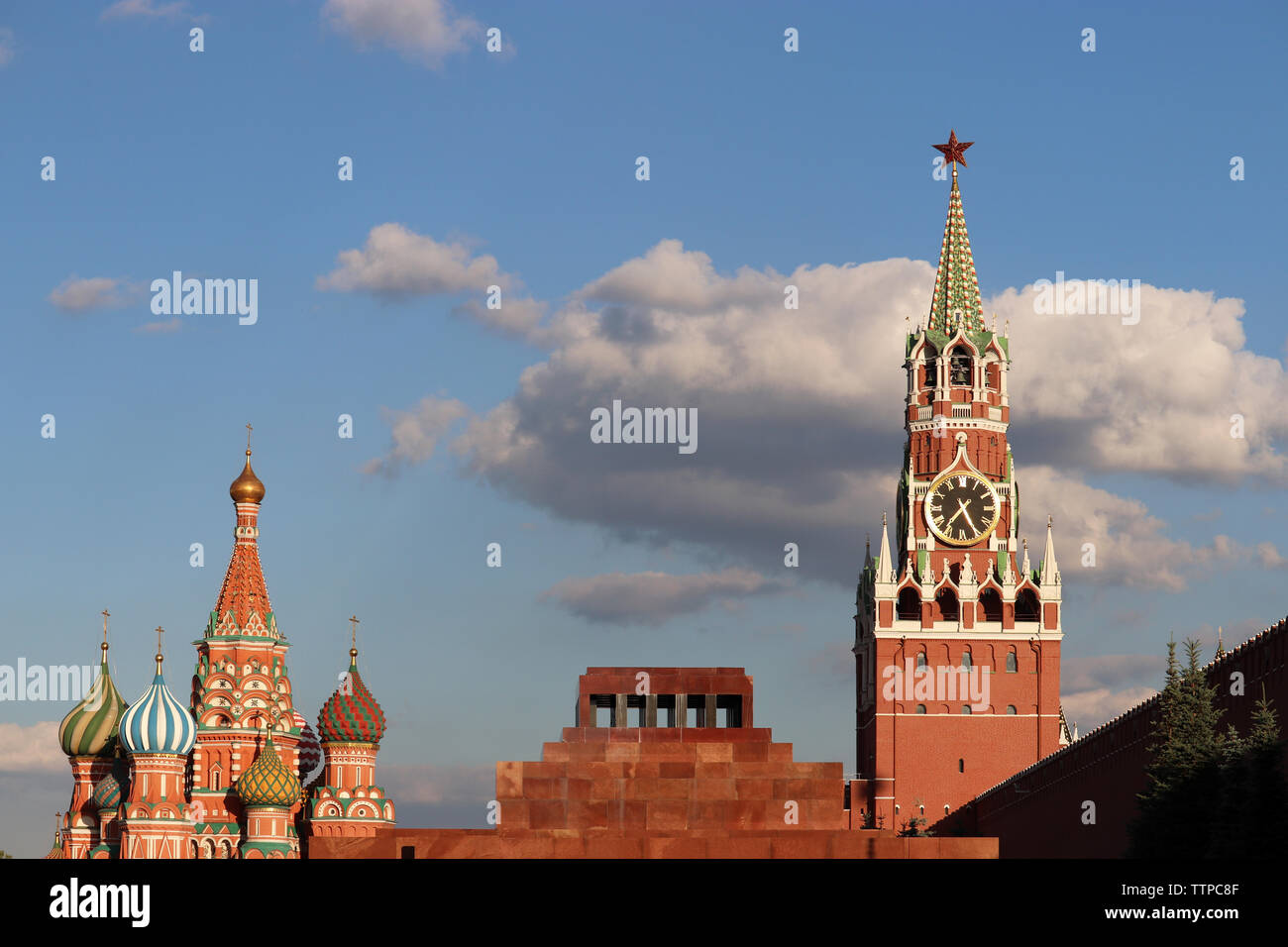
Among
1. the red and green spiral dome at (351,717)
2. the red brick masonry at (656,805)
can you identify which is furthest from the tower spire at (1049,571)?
the red brick masonry at (656,805)

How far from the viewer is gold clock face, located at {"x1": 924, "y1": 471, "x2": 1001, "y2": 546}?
339 ft

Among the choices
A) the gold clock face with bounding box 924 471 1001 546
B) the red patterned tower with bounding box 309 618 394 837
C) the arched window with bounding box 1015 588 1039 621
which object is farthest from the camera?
the gold clock face with bounding box 924 471 1001 546

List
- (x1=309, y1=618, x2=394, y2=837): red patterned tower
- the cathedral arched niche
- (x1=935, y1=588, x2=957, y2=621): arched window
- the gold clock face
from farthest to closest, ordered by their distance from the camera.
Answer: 1. the gold clock face
2. (x1=935, y1=588, x2=957, y2=621): arched window
3. the cathedral arched niche
4. (x1=309, y1=618, x2=394, y2=837): red patterned tower

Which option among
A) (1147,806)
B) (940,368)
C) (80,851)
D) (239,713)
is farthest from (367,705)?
(1147,806)

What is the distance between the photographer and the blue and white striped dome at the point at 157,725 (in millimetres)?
93500

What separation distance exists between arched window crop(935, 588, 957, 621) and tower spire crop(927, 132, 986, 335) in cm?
1244

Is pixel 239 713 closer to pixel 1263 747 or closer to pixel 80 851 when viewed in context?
pixel 80 851

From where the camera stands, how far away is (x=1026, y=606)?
102 metres

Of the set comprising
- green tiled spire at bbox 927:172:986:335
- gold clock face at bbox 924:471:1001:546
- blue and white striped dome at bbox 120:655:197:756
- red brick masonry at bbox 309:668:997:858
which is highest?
green tiled spire at bbox 927:172:986:335

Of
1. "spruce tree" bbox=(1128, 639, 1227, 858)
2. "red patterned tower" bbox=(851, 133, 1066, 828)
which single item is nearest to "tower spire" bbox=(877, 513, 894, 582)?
"red patterned tower" bbox=(851, 133, 1066, 828)

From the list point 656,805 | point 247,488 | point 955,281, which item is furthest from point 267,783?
point 656,805

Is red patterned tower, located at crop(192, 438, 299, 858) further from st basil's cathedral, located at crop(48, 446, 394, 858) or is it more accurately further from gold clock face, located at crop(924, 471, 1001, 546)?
gold clock face, located at crop(924, 471, 1001, 546)

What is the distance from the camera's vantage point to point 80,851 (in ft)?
318
